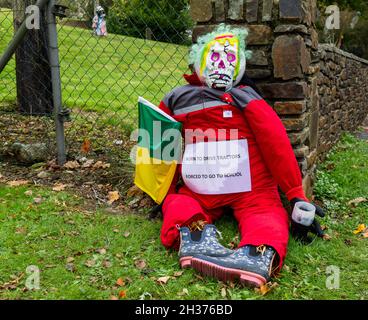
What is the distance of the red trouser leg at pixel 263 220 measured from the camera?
2.79 meters

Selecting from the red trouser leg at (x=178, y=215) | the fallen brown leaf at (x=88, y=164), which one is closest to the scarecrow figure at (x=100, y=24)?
the fallen brown leaf at (x=88, y=164)

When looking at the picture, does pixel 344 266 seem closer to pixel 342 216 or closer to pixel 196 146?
pixel 342 216

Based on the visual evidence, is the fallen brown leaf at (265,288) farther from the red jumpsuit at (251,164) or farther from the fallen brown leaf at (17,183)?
the fallen brown leaf at (17,183)

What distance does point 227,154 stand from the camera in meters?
3.21

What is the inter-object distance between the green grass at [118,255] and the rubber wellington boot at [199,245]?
9 centimetres

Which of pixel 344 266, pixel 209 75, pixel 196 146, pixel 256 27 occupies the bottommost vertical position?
pixel 344 266

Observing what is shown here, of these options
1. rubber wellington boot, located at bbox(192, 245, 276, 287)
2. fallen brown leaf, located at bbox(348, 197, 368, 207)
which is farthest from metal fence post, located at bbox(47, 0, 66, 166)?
fallen brown leaf, located at bbox(348, 197, 368, 207)

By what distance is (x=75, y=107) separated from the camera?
6.50 m

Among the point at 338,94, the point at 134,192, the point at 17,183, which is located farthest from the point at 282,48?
the point at 338,94

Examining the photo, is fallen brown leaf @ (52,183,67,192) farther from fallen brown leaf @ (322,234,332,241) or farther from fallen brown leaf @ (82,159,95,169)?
fallen brown leaf @ (322,234,332,241)

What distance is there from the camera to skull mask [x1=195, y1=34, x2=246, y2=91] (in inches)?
126

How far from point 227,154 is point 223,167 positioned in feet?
0.31
